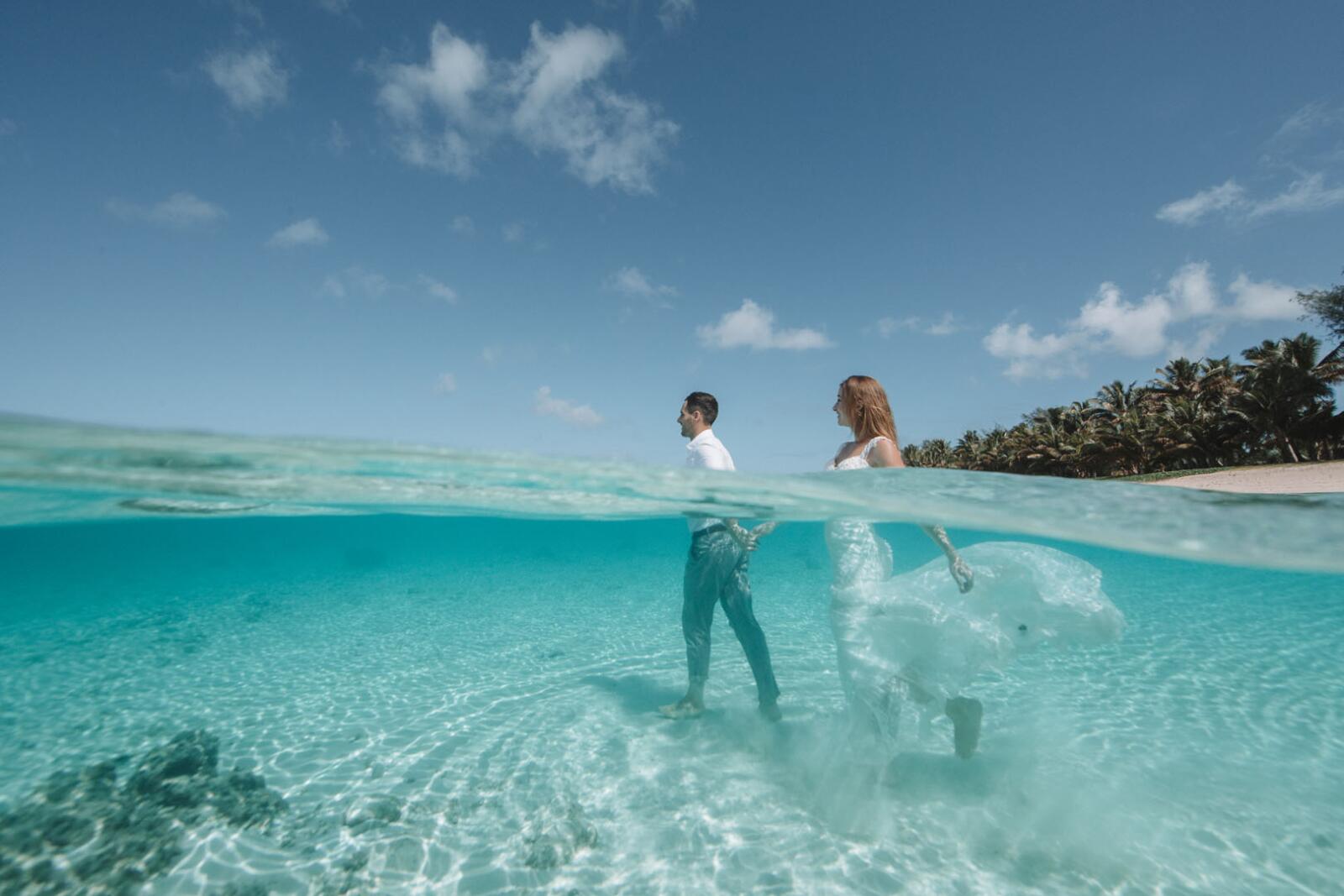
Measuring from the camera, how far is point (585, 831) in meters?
3.85

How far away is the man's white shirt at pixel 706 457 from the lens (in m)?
4.76

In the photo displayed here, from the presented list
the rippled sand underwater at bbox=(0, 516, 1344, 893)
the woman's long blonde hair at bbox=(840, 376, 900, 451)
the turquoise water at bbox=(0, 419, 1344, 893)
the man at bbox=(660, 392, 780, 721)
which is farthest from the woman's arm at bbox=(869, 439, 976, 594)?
the rippled sand underwater at bbox=(0, 516, 1344, 893)

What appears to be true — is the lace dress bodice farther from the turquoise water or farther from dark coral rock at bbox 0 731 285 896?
dark coral rock at bbox 0 731 285 896

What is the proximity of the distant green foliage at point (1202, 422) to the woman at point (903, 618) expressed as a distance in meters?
39.4

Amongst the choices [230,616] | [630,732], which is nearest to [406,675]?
[630,732]

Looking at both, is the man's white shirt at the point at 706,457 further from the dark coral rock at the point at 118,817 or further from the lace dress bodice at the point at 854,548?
the dark coral rock at the point at 118,817

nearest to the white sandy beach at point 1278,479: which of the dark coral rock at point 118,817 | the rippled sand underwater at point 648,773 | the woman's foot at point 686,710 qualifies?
the rippled sand underwater at point 648,773

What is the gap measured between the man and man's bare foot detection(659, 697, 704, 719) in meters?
0.71

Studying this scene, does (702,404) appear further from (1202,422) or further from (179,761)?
(1202,422)

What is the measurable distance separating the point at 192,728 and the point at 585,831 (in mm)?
4664

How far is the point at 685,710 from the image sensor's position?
5477mm

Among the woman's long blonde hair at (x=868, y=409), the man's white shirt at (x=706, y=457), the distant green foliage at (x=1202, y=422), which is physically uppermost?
the distant green foliage at (x=1202, y=422)

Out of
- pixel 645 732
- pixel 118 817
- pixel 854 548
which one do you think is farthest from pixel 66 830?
pixel 854 548

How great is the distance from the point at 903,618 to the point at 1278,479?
33.5 m
